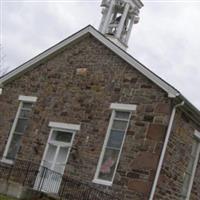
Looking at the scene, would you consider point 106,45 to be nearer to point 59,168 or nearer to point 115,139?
point 115,139

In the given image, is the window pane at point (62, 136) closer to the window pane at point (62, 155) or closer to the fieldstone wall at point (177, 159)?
the window pane at point (62, 155)

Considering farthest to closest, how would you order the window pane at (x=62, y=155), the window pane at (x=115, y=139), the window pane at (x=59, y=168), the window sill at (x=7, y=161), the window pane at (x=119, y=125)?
1. the window sill at (x=7, y=161)
2. the window pane at (x=62, y=155)
3. the window pane at (x=59, y=168)
4. the window pane at (x=119, y=125)
5. the window pane at (x=115, y=139)

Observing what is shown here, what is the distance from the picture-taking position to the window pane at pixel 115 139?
74.6ft

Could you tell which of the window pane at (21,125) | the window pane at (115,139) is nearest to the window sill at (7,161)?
the window pane at (21,125)

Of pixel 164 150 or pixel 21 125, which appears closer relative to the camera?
pixel 164 150

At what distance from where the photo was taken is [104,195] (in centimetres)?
2170

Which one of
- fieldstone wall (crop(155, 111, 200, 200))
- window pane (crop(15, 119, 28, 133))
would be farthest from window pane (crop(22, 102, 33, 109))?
fieldstone wall (crop(155, 111, 200, 200))

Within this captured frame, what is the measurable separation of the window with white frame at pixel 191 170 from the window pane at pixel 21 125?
7.93 metres

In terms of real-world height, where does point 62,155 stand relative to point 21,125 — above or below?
below

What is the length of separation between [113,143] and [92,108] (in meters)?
2.05

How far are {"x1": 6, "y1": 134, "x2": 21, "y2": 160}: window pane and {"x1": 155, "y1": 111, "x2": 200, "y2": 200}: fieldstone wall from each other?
7.66m

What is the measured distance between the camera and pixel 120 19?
92.1 ft

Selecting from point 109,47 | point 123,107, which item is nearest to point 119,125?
point 123,107

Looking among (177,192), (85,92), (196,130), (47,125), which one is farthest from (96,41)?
(177,192)
